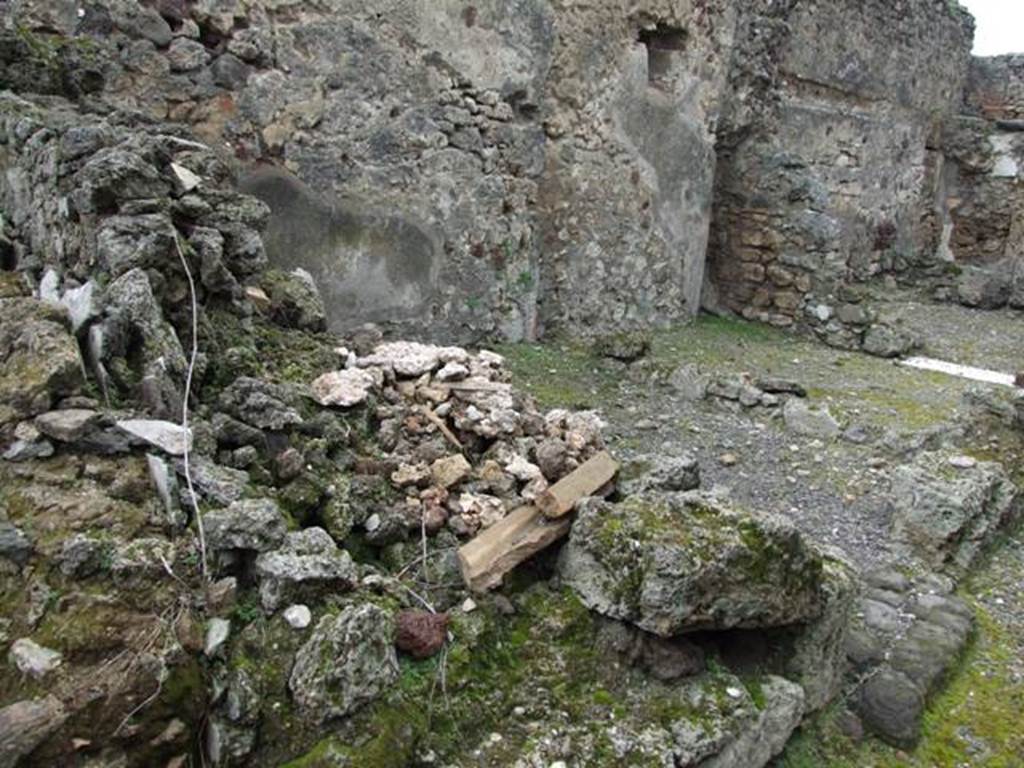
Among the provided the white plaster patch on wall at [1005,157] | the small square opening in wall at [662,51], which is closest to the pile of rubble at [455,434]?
the small square opening in wall at [662,51]

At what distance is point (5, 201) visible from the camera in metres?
3.46

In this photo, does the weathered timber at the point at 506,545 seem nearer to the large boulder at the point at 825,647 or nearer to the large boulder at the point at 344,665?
the large boulder at the point at 344,665

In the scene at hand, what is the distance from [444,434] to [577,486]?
52cm

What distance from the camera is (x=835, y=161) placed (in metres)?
8.97

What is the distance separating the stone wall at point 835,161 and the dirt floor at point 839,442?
50cm

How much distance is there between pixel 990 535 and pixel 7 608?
377cm

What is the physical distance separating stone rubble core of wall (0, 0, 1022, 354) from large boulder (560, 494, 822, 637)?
2672 millimetres

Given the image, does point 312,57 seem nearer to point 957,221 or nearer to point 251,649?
point 251,649

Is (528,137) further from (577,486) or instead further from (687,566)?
(687,566)

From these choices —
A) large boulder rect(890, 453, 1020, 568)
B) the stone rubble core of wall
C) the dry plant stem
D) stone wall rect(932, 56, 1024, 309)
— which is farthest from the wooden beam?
stone wall rect(932, 56, 1024, 309)

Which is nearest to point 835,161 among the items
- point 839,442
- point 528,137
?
point 528,137

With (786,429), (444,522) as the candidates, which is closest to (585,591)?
(444,522)

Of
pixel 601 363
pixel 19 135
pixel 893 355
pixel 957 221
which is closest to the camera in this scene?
pixel 19 135

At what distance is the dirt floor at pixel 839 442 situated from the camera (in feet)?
9.35
